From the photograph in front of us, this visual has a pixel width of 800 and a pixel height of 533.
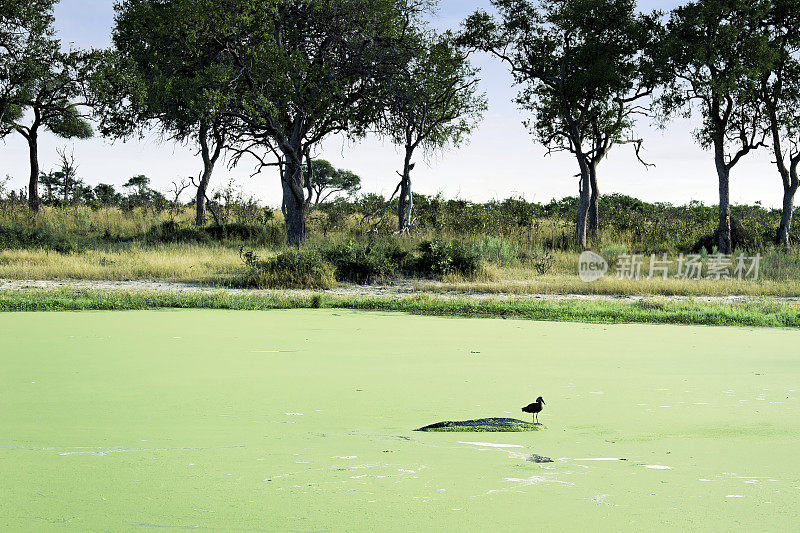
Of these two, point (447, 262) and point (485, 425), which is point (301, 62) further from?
point (485, 425)

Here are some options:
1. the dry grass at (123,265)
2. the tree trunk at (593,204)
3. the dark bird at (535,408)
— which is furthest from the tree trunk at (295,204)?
the dark bird at (535,408)

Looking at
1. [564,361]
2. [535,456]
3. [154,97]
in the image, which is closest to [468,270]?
[564,361]

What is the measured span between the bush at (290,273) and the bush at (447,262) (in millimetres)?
2151

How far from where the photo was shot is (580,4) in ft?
69.3

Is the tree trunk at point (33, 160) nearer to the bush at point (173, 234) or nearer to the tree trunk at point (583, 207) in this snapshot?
the bush at point (173, 234)

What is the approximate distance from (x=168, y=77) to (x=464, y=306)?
13.1 metres

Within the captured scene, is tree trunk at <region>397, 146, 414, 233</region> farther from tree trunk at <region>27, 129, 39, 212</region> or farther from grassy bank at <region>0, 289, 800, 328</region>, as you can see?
tree trunk at <region>27, 129, 39, 212</region>

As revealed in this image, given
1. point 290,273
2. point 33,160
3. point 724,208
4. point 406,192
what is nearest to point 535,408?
point 290,273

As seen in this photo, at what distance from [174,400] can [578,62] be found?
19.2 metres

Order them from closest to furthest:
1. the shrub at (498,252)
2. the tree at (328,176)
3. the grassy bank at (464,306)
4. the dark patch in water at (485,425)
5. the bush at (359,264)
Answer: the dark patch in water at (485,425) < the grassy bank at (464,306) < the bush at (359,264) < the shrub at (498,252) < the tree at (328,176)

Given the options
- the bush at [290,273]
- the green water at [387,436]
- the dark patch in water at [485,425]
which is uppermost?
the bush at [290,273]

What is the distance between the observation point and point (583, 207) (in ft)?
72.2

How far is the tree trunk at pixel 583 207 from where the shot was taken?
21.3 metres

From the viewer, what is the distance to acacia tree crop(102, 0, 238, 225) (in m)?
18.1
